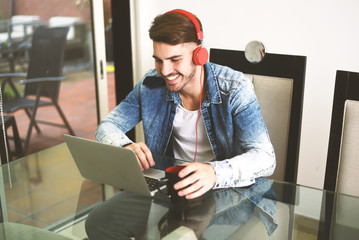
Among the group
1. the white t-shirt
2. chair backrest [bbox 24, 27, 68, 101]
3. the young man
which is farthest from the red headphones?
chair backrest [bbox 24, 27, 68, 101]

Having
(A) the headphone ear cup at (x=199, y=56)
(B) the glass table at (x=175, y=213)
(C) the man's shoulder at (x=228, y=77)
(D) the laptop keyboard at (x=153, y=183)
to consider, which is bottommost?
(B) the glass table at (x=175, y=213)

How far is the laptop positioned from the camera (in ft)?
3.49

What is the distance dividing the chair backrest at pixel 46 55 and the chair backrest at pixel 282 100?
4.84 feet

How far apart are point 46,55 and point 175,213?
182cm

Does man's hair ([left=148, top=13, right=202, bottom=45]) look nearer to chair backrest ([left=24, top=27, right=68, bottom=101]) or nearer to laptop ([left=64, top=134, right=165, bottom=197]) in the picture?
laptop ([left=64, top=134, right=165, bottom=197])

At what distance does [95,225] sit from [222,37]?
1.55m

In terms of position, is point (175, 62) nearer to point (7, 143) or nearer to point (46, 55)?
point (7, 143)

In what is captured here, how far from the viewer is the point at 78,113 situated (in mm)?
3527

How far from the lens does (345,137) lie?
50.8 inches

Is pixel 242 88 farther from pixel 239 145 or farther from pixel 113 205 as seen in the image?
pixel 113 205

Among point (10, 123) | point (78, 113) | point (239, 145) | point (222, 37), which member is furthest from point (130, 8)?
point (239, 145)

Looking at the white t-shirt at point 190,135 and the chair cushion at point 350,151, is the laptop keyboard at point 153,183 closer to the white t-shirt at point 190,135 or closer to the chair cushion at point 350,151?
the white t-shirt at point 190,135

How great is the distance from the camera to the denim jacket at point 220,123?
1.23 metres

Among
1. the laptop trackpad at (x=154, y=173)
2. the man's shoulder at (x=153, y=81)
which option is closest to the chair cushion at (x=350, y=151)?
the laptop trackpad at (x=154, y=173)
